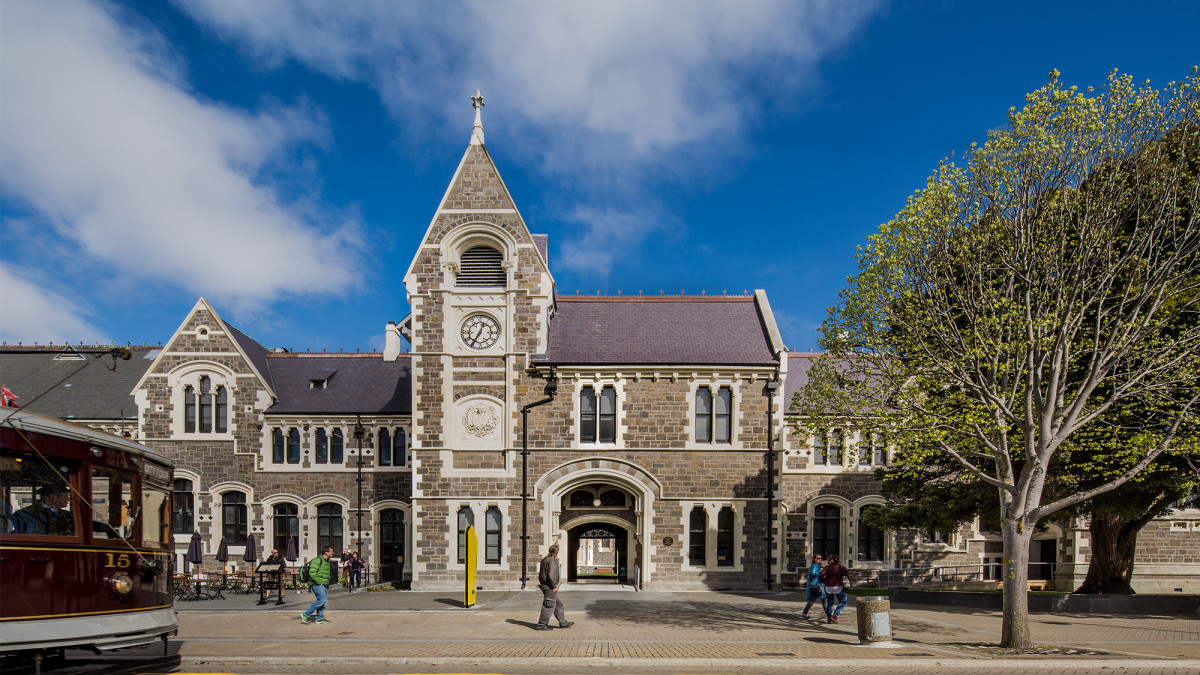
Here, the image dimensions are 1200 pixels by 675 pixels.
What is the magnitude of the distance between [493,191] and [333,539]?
1523 centimetres

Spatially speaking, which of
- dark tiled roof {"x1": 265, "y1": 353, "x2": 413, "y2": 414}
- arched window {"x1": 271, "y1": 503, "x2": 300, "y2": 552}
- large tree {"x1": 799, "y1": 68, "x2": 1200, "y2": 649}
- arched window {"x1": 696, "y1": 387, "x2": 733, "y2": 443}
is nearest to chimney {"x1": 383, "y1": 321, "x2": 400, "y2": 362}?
dark tiled roof {"x1": 265, "y1": 353, "x2": 413, "y2": 414}

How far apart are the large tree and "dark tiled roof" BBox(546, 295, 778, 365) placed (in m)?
10.00

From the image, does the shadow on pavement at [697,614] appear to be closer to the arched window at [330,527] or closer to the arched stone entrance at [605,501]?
the arched stone entrance at [605,501]

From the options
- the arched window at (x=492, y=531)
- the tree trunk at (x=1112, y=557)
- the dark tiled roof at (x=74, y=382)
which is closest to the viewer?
the tree trunk at (x=1112, y=557)

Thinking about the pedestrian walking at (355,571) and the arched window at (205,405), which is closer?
the pedestrian walking at (355,571)

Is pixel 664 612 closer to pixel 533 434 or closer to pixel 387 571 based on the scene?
pixel 533 434

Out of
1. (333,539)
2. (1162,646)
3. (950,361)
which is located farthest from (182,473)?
(1162,646)

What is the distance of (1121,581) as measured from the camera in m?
19.4

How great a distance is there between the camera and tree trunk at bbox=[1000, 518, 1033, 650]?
481 inches

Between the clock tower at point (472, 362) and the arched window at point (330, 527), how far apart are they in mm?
6108

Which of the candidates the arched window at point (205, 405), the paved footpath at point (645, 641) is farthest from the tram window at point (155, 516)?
the arched window at point (205, 405)

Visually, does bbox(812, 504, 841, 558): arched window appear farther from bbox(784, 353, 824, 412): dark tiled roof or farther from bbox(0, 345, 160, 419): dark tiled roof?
bbox(0, 345, 160, 419): dark tiled roof

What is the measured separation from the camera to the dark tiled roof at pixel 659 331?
24.1 m

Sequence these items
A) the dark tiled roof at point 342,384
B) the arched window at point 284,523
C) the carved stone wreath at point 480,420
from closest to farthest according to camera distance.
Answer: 1. the carved stone wreath at point 480,420
2. the arched window at point 284,523
3. the dark tiled roof at point 342,384
